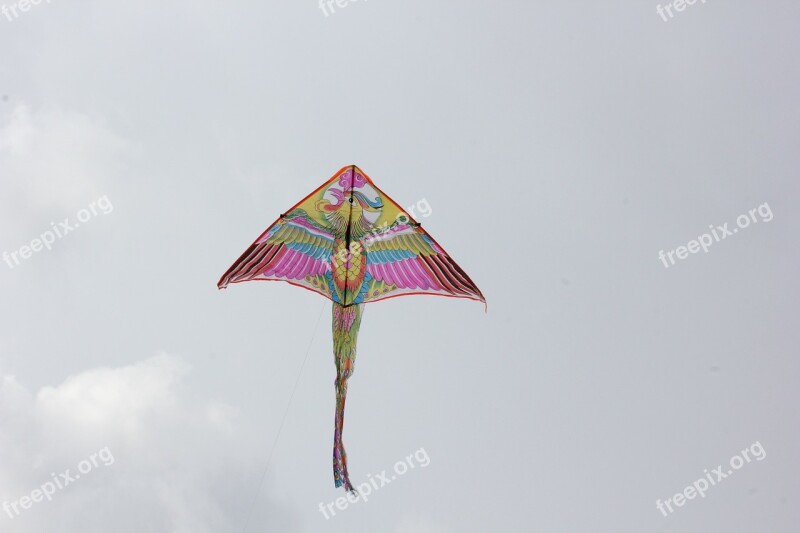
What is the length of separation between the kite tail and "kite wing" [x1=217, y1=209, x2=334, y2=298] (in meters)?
0.82

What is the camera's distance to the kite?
20.4 m

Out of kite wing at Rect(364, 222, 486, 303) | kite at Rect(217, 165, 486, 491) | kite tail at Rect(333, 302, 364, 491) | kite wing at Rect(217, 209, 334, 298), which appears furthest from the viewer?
kite wing at Rect(364, 222, 486, 303)

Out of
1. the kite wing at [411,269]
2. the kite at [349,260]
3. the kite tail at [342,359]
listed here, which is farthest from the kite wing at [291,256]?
the kite wing at [411,269]

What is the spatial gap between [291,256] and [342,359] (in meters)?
3.01

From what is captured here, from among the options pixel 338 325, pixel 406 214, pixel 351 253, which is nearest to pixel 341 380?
pixel 338 325

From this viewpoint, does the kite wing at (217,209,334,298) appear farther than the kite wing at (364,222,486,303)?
No

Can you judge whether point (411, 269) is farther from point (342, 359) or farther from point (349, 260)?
point (342, 359)

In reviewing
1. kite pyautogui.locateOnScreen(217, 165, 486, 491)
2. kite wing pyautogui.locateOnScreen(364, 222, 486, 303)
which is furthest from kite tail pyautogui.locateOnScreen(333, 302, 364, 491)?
kite wing pyautogui.locateOnScreen(364, 222, 486, 303)

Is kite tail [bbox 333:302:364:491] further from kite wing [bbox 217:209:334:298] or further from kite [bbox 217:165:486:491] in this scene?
kite wing [bbox 217:209:334:298]

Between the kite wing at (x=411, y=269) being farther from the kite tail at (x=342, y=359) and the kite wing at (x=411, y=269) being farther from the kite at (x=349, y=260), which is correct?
the kite tail at (x=342, y=359)

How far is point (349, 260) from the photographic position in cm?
2081

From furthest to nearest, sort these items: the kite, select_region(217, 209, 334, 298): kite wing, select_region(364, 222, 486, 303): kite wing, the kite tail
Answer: select_region(364, 222, 486, 303): kite wing, select_region(217, 209, 334, 298): kite wing, the kite, the kite tail

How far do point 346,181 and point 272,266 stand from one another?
319 cm

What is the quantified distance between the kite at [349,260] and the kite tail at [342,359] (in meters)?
0.03
